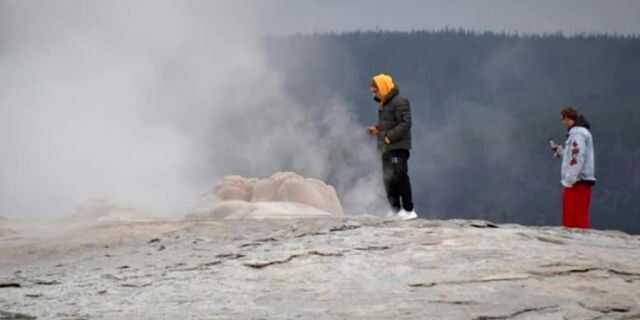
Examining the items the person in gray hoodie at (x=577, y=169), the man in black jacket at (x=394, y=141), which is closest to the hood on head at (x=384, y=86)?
the man in black jacket at (x=394, y=141)

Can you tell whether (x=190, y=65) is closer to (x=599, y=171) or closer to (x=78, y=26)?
(x=78, y=26)

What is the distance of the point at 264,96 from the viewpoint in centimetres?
3359

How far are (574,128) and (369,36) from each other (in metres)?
33.2

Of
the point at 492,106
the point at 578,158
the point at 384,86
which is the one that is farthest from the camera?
the point at 492,106

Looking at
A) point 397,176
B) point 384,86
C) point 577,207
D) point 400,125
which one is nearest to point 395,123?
point 400,125

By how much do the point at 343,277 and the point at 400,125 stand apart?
3.85m

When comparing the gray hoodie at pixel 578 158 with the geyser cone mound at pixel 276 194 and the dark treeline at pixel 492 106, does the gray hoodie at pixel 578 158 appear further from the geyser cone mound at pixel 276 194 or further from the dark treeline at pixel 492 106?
the dark treeline at pixel 492 106

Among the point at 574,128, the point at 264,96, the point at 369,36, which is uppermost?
the point at 369,36

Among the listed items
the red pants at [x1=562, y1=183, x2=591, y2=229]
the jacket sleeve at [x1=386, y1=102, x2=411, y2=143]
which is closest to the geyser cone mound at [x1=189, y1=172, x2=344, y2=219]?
the jacket sleeve at [x1=386, y1=102, x2=411, y2=143]

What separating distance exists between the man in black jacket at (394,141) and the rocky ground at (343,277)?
1637mm

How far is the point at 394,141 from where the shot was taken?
8.35 m

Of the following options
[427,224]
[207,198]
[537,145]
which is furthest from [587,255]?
[537,145]

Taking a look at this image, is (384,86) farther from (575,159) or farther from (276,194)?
(276,194)

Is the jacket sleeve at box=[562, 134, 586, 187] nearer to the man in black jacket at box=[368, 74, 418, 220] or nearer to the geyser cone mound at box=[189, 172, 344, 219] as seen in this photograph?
the man in black jacket at box=[368, 74, 418, 220]
